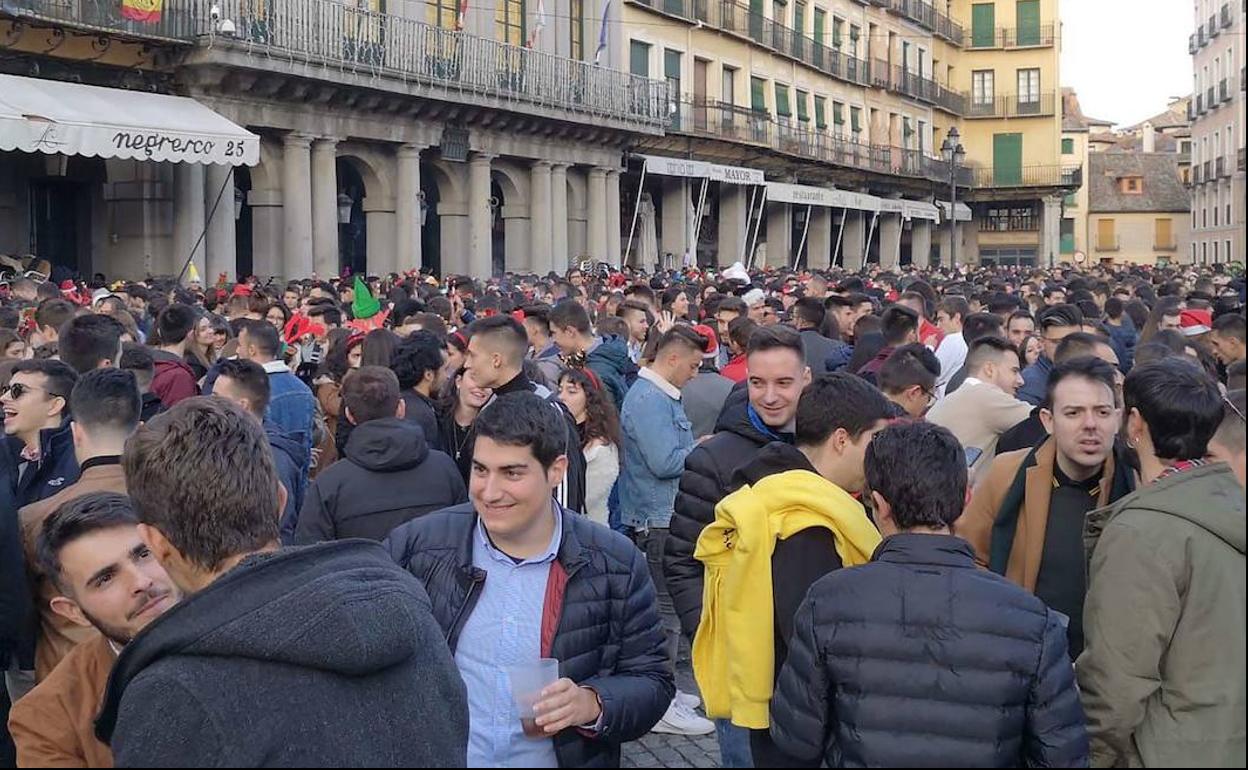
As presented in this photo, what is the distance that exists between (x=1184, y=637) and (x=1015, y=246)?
61.1m

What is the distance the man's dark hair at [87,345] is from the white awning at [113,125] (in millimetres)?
10189

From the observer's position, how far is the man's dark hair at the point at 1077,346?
21.1 ft

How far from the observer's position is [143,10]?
18.6m

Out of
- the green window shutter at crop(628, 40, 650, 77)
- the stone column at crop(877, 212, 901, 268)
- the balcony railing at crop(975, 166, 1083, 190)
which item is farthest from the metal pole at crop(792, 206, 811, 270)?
the balcony railing at crop(975, 166, 1083, 190)

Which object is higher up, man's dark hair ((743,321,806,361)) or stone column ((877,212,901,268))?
stone column ((877,212,901,268))

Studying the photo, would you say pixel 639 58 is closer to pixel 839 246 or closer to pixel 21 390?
pixel 839 246

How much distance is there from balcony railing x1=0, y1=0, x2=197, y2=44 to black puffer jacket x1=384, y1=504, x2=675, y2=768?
15.6 meters

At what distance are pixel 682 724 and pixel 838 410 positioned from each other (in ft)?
8.95

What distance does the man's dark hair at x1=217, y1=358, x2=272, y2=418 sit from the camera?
563 cm

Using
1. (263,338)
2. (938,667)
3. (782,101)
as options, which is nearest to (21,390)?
(263,338)

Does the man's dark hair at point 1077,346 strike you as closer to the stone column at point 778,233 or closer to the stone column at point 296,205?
the stone column at point 296,205

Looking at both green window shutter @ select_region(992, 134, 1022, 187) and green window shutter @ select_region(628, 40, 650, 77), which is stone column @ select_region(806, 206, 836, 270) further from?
green window shutter @ select_region(992, 134, 1022, 187)

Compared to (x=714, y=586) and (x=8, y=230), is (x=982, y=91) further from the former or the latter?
(x=714, y=586)

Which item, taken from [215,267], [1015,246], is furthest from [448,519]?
[1015,246]
